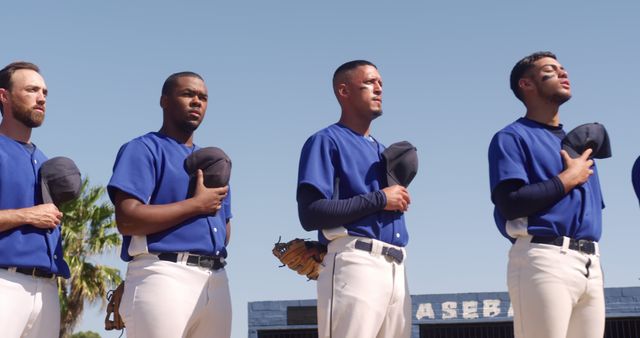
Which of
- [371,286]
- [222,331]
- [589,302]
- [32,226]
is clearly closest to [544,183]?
[589,302]

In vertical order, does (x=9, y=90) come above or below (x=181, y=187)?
above

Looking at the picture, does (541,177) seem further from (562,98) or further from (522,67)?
(522,67)

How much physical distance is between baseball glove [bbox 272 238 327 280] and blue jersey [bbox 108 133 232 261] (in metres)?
0.44

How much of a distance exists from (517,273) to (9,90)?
3619 mm

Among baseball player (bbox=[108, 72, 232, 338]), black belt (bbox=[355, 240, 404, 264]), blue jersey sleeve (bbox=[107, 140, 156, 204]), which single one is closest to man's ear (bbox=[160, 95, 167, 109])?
baseball player (bbox=[108, 72, 232, 338])

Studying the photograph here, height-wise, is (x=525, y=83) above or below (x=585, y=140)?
above

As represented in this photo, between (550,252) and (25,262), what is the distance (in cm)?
332

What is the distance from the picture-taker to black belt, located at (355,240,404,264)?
19.7ft

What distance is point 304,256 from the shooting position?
632 cm

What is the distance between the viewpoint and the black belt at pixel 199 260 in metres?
5.92

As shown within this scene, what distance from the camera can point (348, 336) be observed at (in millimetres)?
5785

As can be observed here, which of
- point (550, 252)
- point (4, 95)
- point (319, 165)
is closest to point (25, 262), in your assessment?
point (4, 95)

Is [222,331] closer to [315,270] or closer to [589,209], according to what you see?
[315,270]

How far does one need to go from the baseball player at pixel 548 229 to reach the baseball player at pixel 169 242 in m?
1.86
